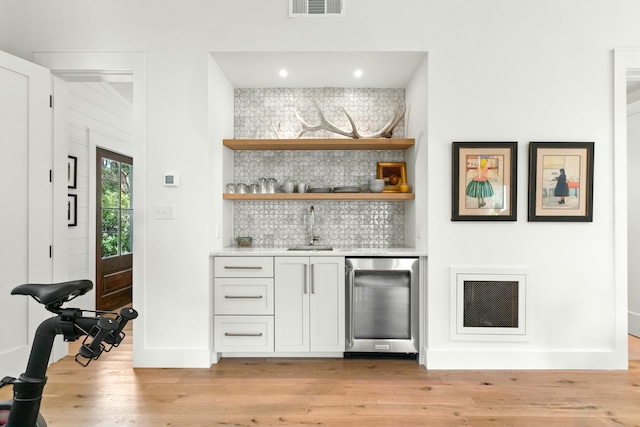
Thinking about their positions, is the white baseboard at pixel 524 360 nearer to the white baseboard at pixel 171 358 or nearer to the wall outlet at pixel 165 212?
the white baseboard at pixel 171 358

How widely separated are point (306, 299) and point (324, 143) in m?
1.33

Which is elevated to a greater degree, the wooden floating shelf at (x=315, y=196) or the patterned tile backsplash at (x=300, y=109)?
the patterned tile backsplash at (x=300, y=109)

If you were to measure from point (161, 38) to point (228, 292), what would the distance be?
80.7 inches

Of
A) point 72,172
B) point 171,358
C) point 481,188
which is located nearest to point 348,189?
point 481,188

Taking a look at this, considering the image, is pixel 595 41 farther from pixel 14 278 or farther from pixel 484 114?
pixel 14 278

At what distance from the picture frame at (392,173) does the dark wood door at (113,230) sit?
3296 mm

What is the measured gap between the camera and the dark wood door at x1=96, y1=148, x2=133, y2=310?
5.04 meters

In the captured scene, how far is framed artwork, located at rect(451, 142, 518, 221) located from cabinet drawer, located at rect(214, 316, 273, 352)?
170 centimetres

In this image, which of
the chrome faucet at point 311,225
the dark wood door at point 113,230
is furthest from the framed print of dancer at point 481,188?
the dark wood door at point 113,230

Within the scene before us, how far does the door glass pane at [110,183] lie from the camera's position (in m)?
5.18

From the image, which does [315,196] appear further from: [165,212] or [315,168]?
[165,212]

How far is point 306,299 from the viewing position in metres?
3.37

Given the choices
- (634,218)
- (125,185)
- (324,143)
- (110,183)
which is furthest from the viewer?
(125,185)

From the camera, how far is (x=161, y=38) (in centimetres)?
332
